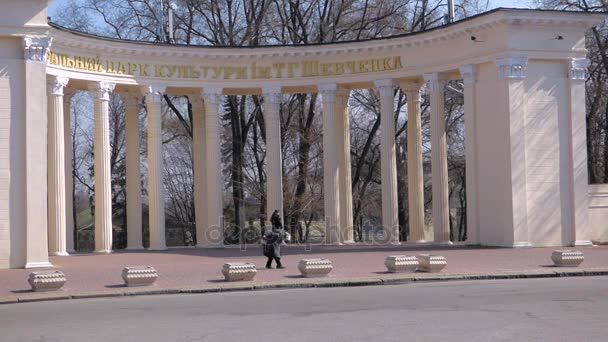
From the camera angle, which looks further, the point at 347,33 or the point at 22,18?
the point at 347,33

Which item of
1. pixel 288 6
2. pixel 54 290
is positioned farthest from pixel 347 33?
pixel 54 290

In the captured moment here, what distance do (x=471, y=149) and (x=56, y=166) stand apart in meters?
17.5

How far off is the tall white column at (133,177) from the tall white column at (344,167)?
9797 mm

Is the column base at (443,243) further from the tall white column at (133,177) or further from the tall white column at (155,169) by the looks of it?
the tall white column at (133,177)

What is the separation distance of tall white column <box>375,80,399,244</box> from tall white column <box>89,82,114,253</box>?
12.5 m

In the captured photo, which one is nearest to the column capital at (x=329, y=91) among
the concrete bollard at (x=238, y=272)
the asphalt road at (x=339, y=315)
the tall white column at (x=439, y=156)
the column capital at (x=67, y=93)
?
the tall white column at (x=439, y=156)

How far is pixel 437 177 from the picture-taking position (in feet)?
134

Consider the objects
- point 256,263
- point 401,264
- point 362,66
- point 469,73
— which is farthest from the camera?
point 362,66

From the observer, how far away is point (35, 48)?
103 ft

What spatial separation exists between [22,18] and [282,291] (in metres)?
14.9

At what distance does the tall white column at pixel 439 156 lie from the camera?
4022 cm

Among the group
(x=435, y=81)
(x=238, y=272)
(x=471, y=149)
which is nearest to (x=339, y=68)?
(x=435, y=81)

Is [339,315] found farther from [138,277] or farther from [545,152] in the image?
[545,152]

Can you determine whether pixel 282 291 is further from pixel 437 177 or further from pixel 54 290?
pixel 437 177
